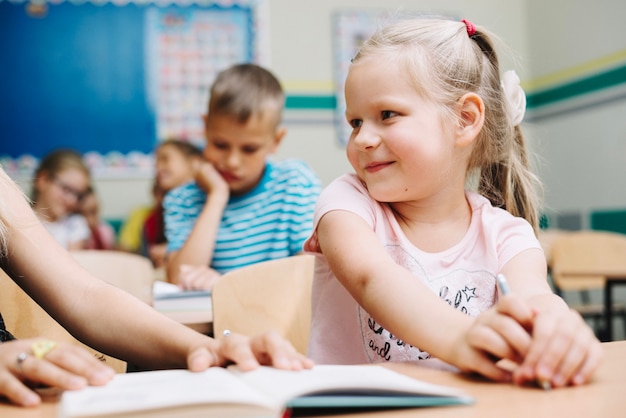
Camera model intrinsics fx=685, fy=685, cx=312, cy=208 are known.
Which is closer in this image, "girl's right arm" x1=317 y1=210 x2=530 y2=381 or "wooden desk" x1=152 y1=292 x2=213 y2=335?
"girl's right arm" x1=317 y1=210 x2=530 y2=381

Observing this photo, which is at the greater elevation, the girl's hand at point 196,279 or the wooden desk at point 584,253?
the girl's hand at point 196,279

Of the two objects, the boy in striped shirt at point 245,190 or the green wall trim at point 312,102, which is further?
the green wall trim at point 312,102

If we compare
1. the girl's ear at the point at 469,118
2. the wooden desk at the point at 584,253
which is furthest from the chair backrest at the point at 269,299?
the wooden desk at the point at 584,253

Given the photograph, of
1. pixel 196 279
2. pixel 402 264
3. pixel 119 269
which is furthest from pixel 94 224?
pixel 402 264

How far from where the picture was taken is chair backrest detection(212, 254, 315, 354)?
4.50 ft

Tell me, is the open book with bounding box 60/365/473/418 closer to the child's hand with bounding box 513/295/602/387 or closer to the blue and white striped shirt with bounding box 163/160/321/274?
the child's hand with bounding box 513/295/602/387

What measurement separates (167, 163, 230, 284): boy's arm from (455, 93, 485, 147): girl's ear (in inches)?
45.2

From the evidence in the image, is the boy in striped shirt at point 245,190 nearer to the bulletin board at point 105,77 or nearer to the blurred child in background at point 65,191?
the blurred child in background at point 65,191

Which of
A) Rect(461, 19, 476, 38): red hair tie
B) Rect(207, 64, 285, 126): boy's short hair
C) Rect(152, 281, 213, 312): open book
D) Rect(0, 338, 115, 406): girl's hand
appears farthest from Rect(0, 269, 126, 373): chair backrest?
Rect(207, 64, 285, 126): boy's short hair

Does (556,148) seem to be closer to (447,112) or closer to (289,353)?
(447,112)

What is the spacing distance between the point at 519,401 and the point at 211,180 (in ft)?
5.71

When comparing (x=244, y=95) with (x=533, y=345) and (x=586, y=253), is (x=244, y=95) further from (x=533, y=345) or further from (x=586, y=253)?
(x=586, y=253)

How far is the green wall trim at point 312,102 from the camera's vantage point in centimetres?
492

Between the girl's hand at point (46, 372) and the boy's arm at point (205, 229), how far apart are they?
1438 millimetres
